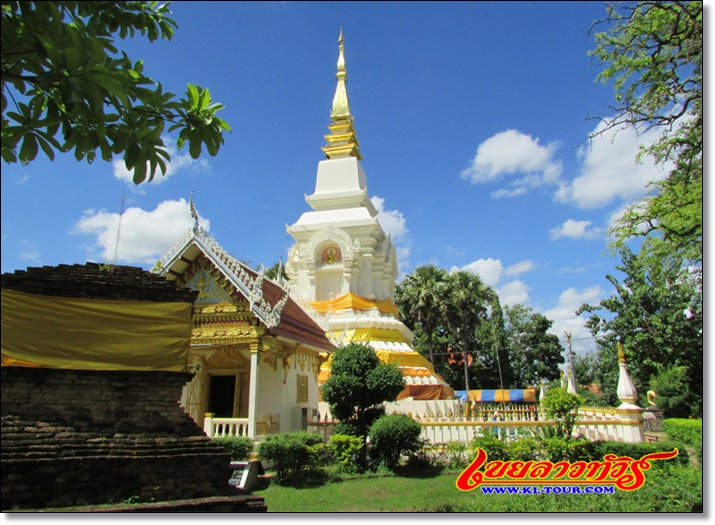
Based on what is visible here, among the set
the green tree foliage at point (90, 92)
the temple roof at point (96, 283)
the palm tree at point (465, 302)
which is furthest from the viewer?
the palm tree at point (465, 302)

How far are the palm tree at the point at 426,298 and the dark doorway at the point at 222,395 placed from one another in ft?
80.4

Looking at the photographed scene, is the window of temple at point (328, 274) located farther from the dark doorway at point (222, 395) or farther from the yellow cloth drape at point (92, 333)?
the yellow cloth drape at point (92, 333)

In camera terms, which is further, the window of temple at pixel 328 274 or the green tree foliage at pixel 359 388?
the window of temple at pixel 328 274

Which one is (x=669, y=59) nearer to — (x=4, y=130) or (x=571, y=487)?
(x=571, y=487)

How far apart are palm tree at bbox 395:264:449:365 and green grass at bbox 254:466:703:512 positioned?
26.4 m

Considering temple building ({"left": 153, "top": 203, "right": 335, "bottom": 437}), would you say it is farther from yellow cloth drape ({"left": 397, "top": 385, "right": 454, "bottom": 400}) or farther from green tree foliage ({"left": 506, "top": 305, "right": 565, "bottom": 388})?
green tree foliage ({"left": 506, "top": 305, "right": 565, "bottom": 388})

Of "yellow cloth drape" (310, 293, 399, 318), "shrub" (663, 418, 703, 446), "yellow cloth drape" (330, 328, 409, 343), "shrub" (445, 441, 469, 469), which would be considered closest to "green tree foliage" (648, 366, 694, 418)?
"shrub" (663, 418, 703, 446)

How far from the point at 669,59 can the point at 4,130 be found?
33.6 ft

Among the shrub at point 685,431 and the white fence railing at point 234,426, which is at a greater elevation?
the white fence railing at point 234,426

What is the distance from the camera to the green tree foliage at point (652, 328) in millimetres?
23203

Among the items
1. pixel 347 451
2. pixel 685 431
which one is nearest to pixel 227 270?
pixel 347 451

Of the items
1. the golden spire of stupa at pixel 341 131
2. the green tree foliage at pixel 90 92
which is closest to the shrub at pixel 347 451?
the green tree foliage at pixel 90 92

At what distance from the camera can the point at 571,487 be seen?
7.19m

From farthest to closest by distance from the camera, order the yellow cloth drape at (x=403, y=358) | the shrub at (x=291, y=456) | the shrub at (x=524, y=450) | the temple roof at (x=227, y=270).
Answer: the yellow cloth drape at (x=403, y=358)
the temple roof at (x=227, y=270)
the shrub at (x=524, y=450)
the shrub at (x=291, y=456)
